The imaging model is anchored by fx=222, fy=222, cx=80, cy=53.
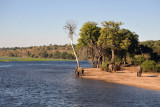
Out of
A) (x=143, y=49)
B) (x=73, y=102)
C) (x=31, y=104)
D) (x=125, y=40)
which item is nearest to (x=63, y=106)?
(x=73, y=102)

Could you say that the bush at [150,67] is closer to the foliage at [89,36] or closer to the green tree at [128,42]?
the green tree at [128,42]

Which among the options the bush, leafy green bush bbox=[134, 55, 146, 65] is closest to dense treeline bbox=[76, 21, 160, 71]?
leafy green bush bbox=[134, 55, 146, 65]

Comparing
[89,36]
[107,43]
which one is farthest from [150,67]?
[89,36]

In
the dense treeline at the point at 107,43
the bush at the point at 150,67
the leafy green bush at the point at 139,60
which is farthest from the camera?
the leafy green bush at the point at 139,60

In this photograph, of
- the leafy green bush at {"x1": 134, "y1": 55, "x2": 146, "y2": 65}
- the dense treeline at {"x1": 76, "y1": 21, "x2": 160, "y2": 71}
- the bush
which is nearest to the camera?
the bush

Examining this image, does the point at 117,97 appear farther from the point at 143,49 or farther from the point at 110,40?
the point at 143,49

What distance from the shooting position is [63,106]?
1750 cm

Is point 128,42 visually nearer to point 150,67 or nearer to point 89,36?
point 89,36

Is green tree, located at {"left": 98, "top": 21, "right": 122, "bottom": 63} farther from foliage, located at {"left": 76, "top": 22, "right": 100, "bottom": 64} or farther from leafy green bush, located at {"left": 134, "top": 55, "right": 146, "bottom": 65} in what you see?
leafy green bush, located at {"left": 134, "top": 55, "right": 146, "bottom": 65}

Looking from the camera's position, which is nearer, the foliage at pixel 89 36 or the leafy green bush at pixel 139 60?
the foliage at pixel 89 36

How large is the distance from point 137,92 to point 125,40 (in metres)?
31.7

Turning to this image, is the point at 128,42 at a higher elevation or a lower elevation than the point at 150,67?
higher

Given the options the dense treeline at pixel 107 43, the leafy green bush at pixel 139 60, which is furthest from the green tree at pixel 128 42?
the leafy green bush at pixel 139 60

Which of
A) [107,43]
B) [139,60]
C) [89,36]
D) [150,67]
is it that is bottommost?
[150,67]
